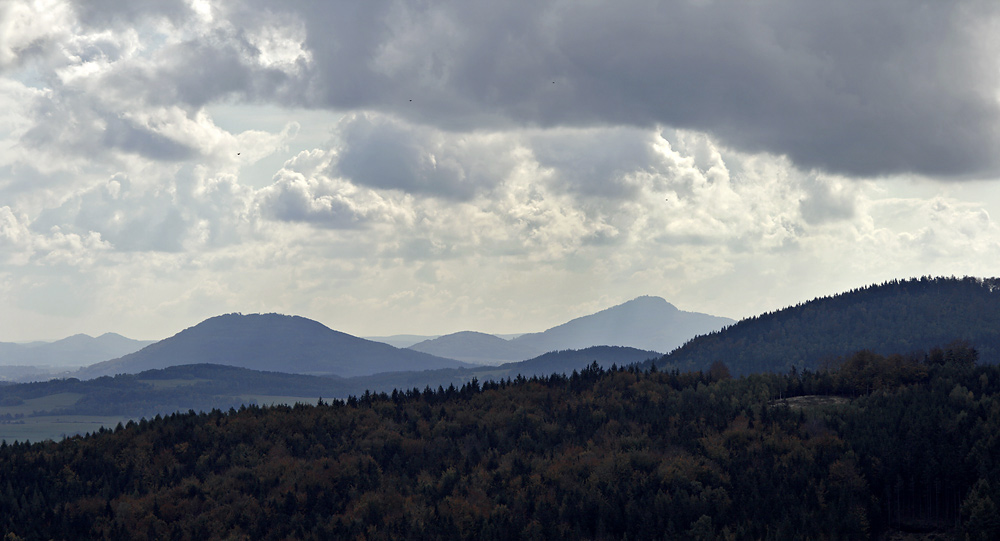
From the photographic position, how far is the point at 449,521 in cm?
17338

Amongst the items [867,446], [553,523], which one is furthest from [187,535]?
[867,446]

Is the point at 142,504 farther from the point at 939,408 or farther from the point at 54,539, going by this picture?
the point at 939,408

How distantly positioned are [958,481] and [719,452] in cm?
4961

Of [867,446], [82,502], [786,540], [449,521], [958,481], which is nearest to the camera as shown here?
[786,540]

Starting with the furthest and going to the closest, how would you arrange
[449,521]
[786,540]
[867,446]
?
[867,446], [449,521], [786,540]

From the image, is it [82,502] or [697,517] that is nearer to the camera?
[697,517]

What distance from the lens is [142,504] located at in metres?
195

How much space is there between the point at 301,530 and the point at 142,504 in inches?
1770

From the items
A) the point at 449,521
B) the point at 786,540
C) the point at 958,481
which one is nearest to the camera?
the point at 786,540

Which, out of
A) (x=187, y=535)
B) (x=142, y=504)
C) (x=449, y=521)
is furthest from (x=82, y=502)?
(x=449, y=521)

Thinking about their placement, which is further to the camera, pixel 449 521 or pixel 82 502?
pixel 82 502

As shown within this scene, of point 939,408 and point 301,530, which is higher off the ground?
point 939,408

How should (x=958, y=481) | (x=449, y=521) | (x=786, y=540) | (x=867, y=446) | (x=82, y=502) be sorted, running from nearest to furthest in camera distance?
1. (x=786, y=540)
2. (x=958, y=481)
3. (x=449, y=521)
4. (x=867, y=446)
5. (x=82, y=502)

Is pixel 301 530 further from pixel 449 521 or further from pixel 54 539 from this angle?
pixel 54 539
